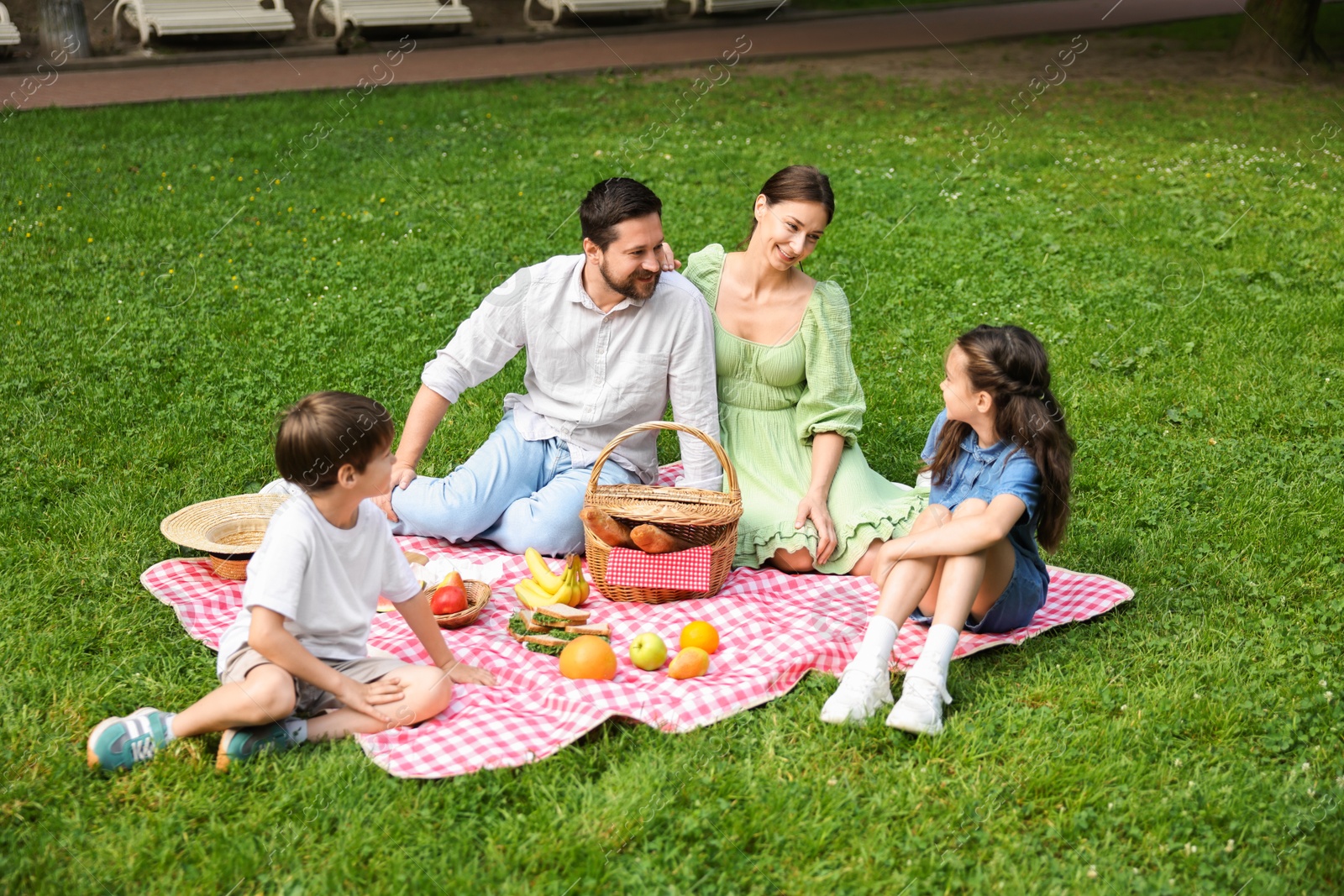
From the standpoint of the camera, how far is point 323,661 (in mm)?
3367

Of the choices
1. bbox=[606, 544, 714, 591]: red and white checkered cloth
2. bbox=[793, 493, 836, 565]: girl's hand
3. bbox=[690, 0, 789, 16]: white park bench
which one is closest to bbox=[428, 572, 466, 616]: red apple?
bbox=[606, 544, 714, 591]: red and white checkered cloth

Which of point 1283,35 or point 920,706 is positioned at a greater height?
point 1283,35

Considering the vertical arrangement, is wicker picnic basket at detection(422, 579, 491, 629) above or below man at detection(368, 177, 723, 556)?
below

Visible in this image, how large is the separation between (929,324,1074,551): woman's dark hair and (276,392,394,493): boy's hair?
183 centimetres

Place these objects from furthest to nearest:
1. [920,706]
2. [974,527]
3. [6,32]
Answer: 1. [6,32]
2. [974,527]
3. [920,706]

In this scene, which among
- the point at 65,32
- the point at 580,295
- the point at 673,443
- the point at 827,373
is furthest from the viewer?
the point at 65,32

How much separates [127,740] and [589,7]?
13.9 m

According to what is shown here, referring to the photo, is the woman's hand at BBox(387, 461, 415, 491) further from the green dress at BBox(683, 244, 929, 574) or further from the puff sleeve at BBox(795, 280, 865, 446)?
the puff sleeve at BBox(795, 280, 865, 446)

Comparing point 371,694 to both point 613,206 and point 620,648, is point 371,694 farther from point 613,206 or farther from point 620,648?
point 613,206

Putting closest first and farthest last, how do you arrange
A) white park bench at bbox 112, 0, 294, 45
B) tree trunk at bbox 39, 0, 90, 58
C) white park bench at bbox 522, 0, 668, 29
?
tree trunk at bbox 39, 0, 90, 58, white park bench at bbox 112, 0, 294, 45, white park bench at bbox 522, 0, 668, 29

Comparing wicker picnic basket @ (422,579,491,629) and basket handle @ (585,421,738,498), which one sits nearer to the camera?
wicker picnic basket @ (422,579,491,629)

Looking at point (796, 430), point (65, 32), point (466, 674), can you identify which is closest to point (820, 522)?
point (796, 430)

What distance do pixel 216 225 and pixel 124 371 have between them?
241 centimetres

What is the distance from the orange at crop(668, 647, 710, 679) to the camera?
3764mm
